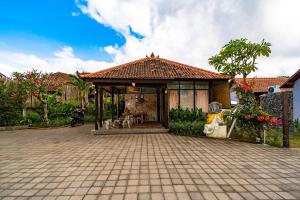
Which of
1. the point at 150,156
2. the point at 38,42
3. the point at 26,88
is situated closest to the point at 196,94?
the point at 150,156

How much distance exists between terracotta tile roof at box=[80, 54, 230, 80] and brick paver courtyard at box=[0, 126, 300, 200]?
17.3 feet

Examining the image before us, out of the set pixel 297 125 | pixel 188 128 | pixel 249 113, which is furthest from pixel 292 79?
pixel 188 128

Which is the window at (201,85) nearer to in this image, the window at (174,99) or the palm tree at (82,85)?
the window at (174,99)

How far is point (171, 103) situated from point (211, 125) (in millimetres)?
4308

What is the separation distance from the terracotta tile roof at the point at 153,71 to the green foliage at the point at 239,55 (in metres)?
1.95

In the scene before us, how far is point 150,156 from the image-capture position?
5840 mm

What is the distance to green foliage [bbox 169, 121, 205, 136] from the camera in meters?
9.68

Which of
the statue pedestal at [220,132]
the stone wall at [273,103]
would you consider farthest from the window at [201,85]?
the stone wall at [273,103]

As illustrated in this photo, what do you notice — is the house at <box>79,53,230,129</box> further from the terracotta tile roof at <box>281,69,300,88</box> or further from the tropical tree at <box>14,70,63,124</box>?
the tropical tree at <box>14,70,63,124</box>

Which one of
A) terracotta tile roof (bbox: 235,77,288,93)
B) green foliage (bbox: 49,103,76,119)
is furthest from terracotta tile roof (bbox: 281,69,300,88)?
green foliage (bbox: 49,103,76,119)

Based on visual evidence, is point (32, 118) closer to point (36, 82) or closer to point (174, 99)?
point (36, 82)

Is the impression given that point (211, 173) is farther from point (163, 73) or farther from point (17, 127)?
point (17, 127)

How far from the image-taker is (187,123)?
10.3 meters

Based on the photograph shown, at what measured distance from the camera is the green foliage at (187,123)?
9.73 m
